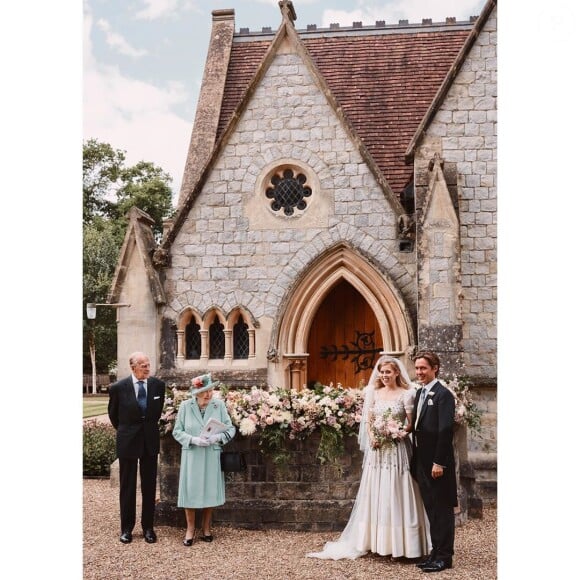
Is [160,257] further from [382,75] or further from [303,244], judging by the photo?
[382,75]

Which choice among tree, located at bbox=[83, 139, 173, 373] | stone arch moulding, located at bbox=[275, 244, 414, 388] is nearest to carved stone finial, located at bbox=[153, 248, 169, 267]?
tree, located at bbox=[83, 139, 173, 373]

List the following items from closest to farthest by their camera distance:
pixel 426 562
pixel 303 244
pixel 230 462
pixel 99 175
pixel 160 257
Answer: pixel 426 562 → pixel 230 462 → pixel 99 175 → pixel 303 244 → pixel 160 257

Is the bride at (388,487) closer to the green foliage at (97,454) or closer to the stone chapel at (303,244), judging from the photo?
the stone chapel at (303,244)

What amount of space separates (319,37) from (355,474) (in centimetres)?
804

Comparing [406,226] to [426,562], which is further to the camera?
[406,226]

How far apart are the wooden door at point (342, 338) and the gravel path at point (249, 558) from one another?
3.25 metres

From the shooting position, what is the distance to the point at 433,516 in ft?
19.5

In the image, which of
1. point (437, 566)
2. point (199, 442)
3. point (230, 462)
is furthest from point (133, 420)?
point (437, 566)

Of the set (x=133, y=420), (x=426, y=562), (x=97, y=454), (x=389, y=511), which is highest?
(x=133, y=420)

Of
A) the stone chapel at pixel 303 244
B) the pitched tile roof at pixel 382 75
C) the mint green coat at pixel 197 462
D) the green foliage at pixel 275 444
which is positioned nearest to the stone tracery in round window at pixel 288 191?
the stone chapel at pixel 303 244

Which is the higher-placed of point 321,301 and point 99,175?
point 99,175

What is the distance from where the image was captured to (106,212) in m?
9.12

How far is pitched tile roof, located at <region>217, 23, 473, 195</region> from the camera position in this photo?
36.1 feet

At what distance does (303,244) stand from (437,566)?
4.89 metres
